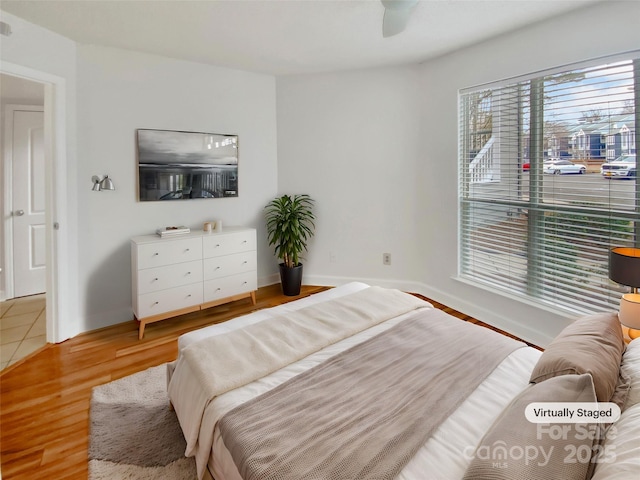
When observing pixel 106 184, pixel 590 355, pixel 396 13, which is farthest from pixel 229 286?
pixel 590 355

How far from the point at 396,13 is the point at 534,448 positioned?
7.86 feet

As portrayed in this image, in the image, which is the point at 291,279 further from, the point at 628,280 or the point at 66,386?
the point at 628,280

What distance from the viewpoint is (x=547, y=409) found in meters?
0.96

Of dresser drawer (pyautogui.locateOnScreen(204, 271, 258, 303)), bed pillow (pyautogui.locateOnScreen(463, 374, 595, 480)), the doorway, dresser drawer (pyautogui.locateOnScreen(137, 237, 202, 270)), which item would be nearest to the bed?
bed pillow (pyautogui.locateOnScreen(463, 374, 595, 480))

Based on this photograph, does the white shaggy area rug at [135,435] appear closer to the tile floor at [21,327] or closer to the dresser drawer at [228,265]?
the tile floor at [21,327]

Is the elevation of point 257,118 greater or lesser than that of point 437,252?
greater

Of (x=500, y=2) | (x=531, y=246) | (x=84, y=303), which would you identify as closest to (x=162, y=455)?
(x=84, y=303)

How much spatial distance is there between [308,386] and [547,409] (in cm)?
82

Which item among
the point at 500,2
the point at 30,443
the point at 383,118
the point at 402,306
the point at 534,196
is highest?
the point at 500,2

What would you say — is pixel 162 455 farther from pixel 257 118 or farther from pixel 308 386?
pixel 257 118

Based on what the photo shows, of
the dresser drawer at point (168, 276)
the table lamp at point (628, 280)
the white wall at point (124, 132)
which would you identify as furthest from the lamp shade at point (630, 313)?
the white wall at point (124, 132)

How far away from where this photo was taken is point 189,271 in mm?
3234

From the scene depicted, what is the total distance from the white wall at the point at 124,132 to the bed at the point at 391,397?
69.8 inches

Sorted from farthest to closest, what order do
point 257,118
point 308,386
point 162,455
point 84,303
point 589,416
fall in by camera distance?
point 257,118 < point 84,303 < point 162,455 < point 308,386 < point 589,416
